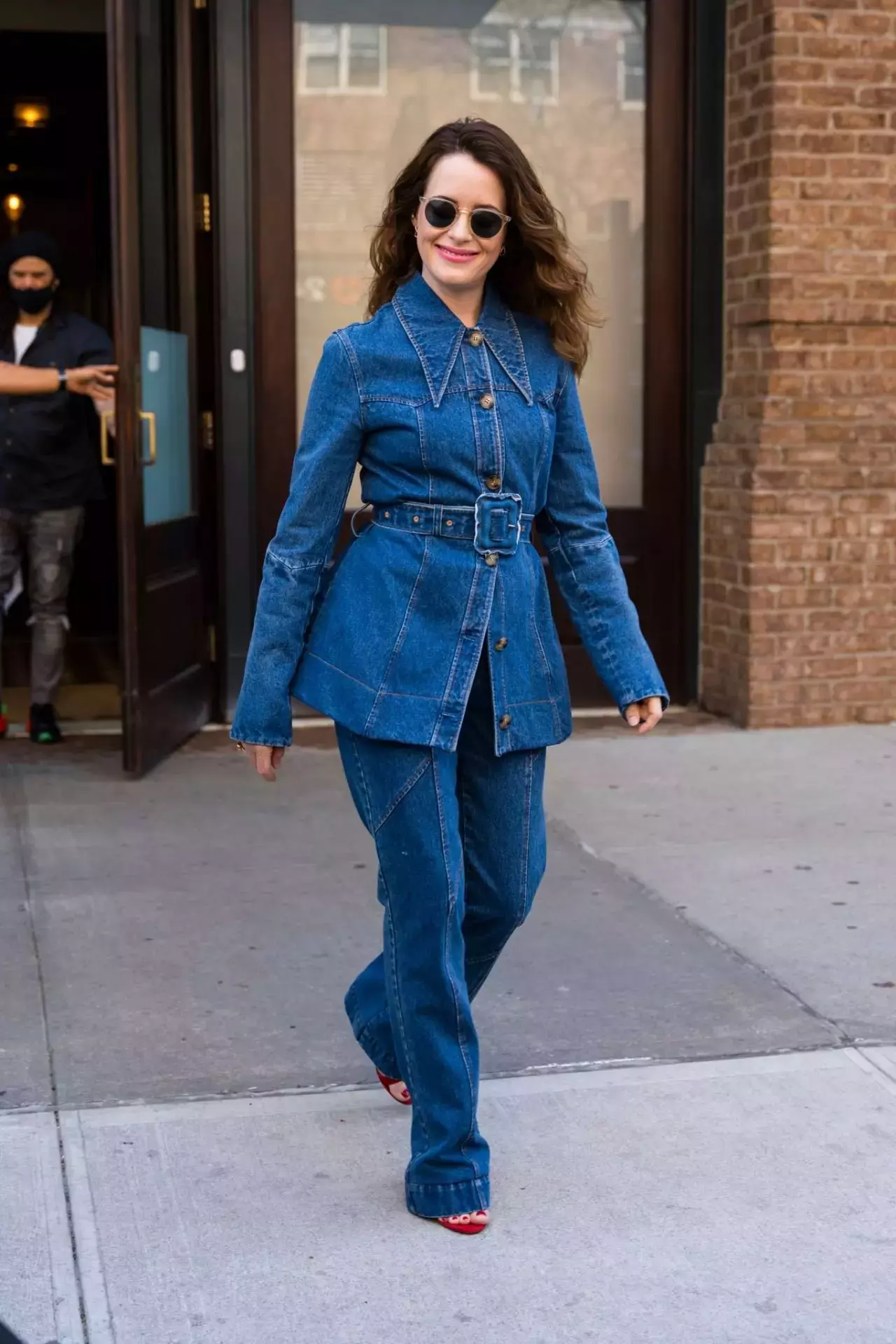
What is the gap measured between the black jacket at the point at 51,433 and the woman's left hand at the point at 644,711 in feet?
14.7

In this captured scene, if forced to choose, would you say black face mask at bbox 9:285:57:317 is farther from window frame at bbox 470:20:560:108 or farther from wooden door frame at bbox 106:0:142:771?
window frame at bbox 470:20:560:108

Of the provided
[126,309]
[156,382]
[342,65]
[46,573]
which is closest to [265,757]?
[126,309]

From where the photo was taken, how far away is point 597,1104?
363 centimetres

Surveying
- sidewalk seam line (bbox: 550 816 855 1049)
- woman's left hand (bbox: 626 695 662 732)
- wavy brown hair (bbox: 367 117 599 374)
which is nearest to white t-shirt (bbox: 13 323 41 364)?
sidewalk seam line (bbox: 550 816 855 1049)

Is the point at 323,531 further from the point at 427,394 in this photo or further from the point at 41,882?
the point at 41,882

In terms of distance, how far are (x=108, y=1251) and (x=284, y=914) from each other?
6.60ft

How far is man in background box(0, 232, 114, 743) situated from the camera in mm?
7234

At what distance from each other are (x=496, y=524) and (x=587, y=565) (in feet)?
0.85

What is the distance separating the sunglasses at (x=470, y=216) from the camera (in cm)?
305

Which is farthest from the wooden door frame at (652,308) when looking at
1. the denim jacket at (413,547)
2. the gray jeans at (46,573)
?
the denim jacket at (413,547)

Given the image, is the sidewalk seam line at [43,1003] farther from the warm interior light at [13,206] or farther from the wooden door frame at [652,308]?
the warm interior light at [13,206]

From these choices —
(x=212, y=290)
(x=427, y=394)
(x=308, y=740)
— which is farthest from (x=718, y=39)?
(x=427, y=394)

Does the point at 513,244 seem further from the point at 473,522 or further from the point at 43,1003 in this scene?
the point at 43,1003

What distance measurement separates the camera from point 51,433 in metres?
7.29
